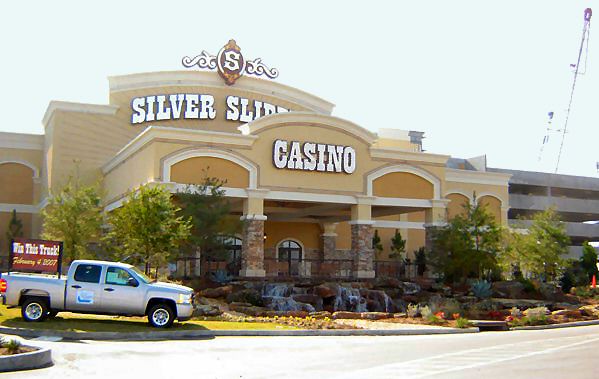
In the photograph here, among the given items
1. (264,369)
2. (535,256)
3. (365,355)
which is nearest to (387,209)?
(535,256)

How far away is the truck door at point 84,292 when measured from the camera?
20.3 metres

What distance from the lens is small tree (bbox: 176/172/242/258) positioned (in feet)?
108

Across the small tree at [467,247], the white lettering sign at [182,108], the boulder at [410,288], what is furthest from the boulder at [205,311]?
the white lettering sign at [182,108]

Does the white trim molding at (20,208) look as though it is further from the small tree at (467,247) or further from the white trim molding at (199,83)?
the small tree at (467,247)

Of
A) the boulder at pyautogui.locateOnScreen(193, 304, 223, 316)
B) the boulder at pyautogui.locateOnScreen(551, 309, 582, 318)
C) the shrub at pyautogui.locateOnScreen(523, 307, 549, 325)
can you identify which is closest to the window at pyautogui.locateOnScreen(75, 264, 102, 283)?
the boulder at pyautogui.locateOnScreen(193, 304, 223, 316)

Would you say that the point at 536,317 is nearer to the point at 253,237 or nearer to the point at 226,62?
the point at 253,237

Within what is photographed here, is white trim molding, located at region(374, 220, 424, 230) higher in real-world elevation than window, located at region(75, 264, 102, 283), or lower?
higher

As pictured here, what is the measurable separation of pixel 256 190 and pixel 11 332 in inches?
751

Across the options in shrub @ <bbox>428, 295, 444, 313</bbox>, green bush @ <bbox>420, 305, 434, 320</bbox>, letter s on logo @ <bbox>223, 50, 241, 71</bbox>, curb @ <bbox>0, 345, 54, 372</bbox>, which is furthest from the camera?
letter s on logo @ <bbox>223, 50, 241, 71</bbox>

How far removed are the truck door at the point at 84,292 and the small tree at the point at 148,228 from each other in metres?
6.39

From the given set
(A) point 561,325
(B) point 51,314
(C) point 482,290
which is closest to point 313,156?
(C) point 482,290

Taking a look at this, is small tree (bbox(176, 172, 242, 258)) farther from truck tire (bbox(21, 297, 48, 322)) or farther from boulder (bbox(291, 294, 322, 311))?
truck tire (bbox(21, 297, 48, 322))

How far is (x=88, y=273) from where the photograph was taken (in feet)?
67.7

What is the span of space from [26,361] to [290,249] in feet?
122
